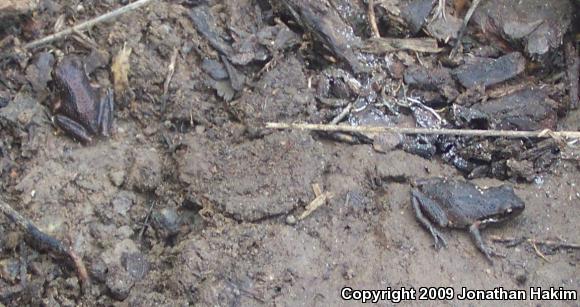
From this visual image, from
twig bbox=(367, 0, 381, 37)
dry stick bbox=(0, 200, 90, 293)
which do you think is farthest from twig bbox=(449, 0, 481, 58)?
dry stick bbox=(0, 200, 90, 293)

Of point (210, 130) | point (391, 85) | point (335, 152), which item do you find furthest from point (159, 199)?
point (391, 85)

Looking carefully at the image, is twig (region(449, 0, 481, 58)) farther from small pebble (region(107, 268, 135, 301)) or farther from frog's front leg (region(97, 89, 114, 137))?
small pebble (region(107, 268, 135, 301))

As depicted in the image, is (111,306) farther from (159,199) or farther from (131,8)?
(131,8)

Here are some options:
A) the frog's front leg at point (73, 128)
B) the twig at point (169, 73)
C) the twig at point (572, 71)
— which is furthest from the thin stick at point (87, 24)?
the twig at point (572, 71)

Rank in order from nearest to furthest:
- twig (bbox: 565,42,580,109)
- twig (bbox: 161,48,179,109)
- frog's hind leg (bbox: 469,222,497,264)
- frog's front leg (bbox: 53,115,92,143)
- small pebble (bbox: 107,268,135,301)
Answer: small pebble (bbox: 107,268,135,301) < frog's hind leg (bbox: 469,222,497,264) < frog's front leg (bbox: 53,115,92,143) < twig (bbox: 161,48,179,109) < twig (bbox: 565,42,580,109)

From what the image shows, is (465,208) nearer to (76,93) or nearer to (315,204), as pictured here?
(315,204)
